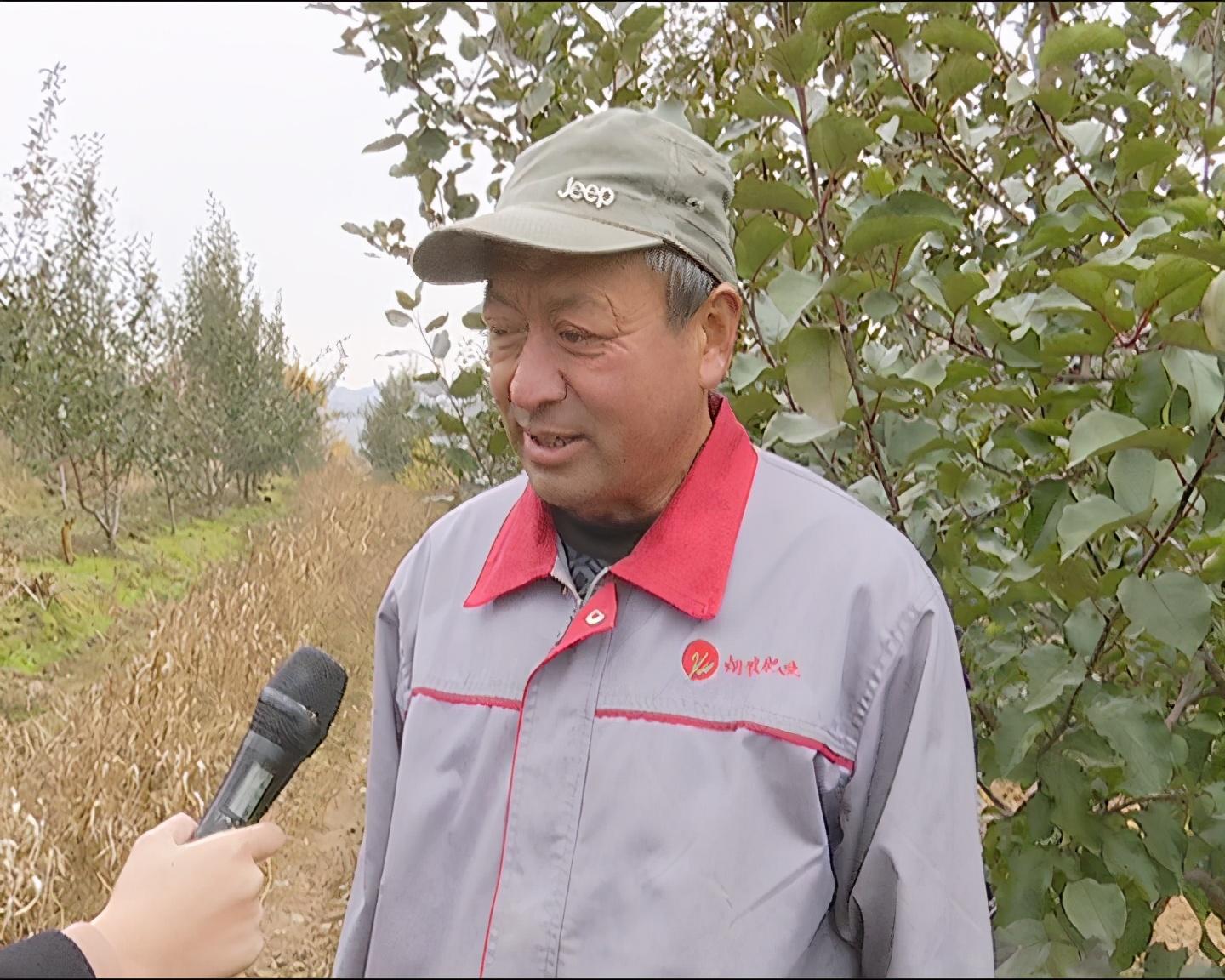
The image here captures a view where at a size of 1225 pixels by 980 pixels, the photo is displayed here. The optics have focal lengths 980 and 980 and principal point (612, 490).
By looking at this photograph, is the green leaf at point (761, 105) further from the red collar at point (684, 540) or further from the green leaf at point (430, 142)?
the green leaf at point (430, 142)

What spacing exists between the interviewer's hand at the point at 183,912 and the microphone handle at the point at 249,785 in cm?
7

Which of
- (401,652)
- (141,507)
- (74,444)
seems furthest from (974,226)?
(141,507)

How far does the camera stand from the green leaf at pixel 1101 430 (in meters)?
0.92

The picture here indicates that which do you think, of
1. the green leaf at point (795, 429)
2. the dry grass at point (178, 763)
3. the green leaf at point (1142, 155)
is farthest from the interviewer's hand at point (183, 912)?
the dry grass at point (178, 763)

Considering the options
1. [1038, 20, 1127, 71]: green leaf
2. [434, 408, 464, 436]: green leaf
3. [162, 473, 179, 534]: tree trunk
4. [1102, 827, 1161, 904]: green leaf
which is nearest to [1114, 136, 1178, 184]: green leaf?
[1038, 20, 1127, 71]: green leaf

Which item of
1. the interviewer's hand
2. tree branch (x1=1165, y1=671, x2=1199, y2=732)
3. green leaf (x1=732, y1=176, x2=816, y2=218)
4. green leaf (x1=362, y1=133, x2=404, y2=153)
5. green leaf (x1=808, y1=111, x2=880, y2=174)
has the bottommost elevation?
tree branch (x1=1165, y1=671, x2=1199, y2=732)

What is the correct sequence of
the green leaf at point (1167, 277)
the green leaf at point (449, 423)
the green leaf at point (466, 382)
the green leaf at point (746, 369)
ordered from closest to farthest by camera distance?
the green leaf at point (1167, 277) < the green leaf at point (746, 369) < the green leaf at point (466, 382) < the green leaf at point (449, 423)

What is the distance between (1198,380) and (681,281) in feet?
1.76

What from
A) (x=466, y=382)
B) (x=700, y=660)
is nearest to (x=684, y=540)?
(x=700, y=660)

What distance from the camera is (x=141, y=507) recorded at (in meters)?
8.14

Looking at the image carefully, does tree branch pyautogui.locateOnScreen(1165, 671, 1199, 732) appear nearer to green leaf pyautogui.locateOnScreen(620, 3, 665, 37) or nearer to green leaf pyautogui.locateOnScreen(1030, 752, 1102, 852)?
green leaf pyautogui.locateOnScreen(1030, 752, 1102, 852)

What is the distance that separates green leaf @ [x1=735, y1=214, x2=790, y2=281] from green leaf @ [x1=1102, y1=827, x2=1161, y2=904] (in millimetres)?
849

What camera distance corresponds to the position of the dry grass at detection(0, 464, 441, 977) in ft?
9.48

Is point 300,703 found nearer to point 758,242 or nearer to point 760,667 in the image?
point 760,667
